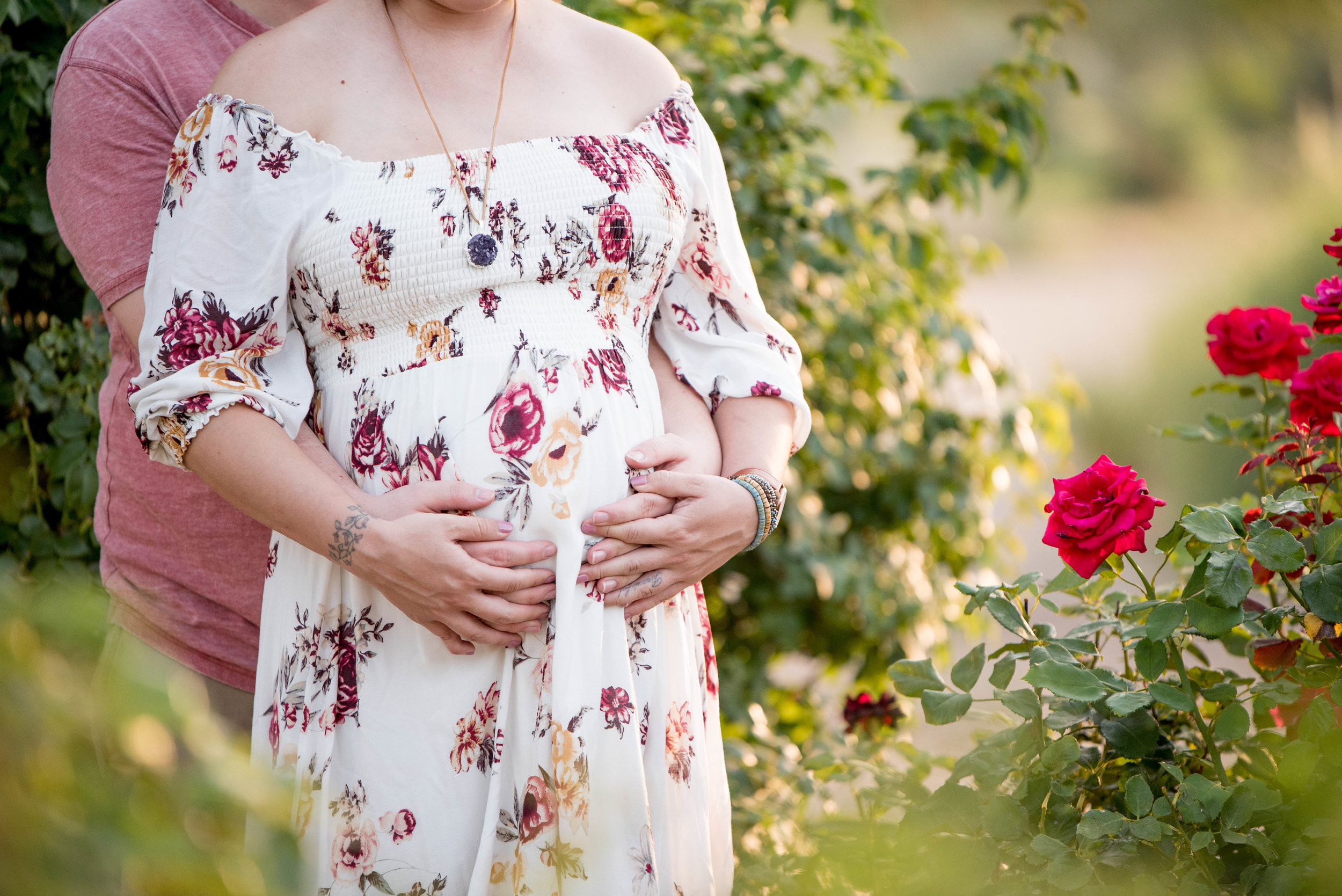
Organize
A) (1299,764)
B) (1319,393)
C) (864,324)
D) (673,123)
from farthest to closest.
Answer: (864,324) < (673,123) < (1319,393) < (1299,764)

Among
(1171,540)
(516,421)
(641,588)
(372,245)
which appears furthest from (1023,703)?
(372,245)

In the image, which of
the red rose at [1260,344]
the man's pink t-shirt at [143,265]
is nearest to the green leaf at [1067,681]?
the red rose at [1260,344]

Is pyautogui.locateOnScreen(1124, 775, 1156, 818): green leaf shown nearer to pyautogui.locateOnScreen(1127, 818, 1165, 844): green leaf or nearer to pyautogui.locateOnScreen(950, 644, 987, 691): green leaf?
pyautogui.locateOnScreen(1127, 818, 1165, 844): green leaf

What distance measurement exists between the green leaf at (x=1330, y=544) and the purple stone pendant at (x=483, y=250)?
94 centimetres

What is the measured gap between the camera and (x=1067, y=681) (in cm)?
114

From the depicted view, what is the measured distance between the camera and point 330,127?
46.6 inches

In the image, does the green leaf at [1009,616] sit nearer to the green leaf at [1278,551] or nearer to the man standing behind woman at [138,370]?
the green leaf at [1278,551]

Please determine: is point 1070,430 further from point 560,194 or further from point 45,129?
point 45,129

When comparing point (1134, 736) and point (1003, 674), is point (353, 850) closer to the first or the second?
point (1003, 674)

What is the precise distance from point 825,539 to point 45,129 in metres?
1.91

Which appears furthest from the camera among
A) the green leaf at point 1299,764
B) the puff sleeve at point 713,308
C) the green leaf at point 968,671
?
the puff sleeve at point 713,308

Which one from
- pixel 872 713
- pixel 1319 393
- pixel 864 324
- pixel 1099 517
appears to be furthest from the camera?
pixel 864 324

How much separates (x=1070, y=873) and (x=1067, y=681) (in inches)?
7.8

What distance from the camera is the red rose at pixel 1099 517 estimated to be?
1.16 m
